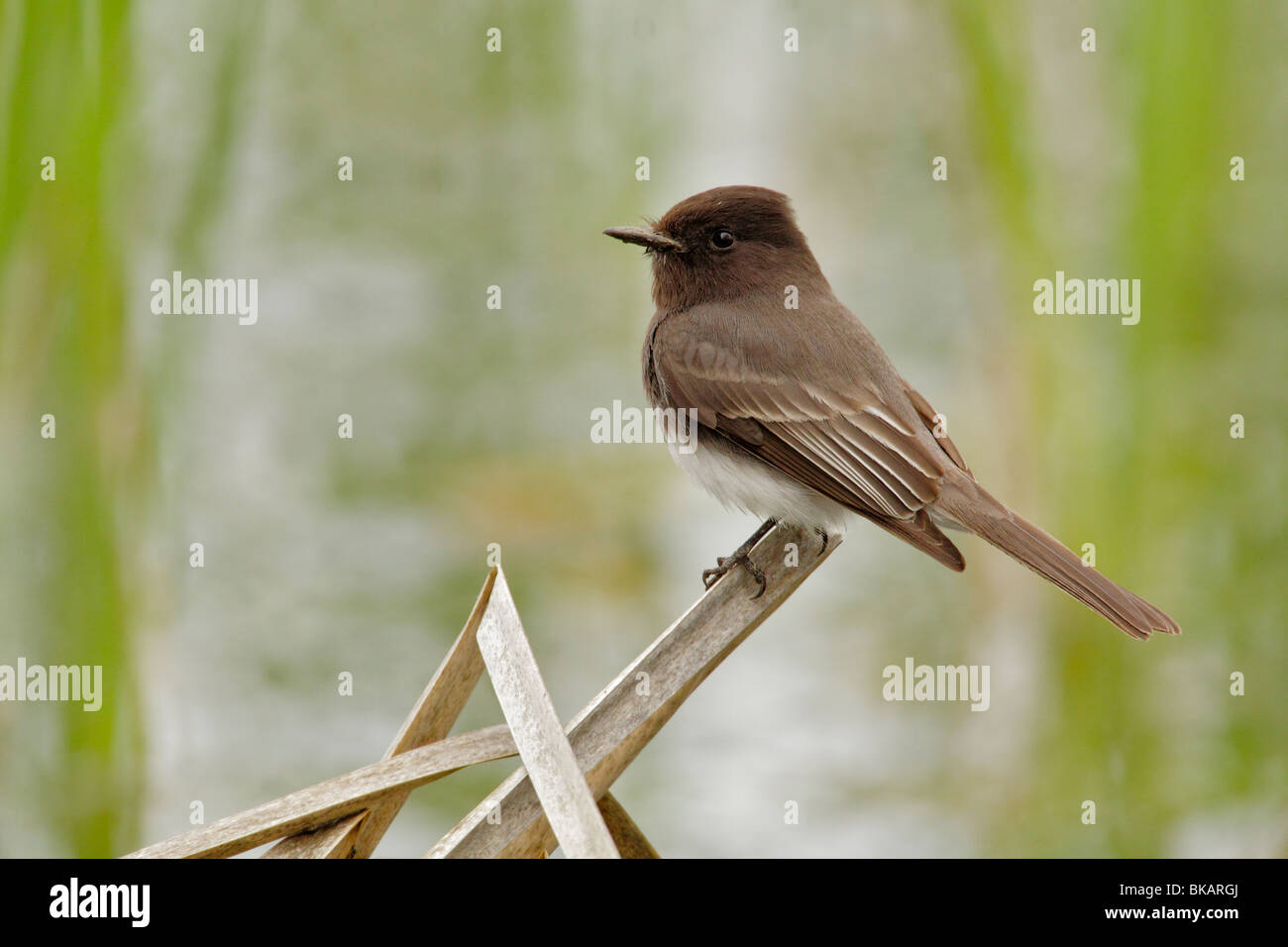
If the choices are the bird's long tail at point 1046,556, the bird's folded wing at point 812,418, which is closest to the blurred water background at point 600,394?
the bird's long tail at point 1046,556

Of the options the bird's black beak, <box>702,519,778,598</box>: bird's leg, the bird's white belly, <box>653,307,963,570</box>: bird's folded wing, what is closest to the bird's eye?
the bird's black beak

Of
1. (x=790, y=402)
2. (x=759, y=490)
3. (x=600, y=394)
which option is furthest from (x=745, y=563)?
(x=600, y=394)

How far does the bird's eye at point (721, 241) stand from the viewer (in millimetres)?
4289

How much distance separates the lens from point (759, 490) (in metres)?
3.88

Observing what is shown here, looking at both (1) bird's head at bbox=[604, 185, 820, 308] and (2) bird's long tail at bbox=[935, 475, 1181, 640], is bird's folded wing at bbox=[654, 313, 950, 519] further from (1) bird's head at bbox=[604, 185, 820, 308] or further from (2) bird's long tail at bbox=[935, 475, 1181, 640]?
(1) bird's head at bbox=[604, 185, 820, 308]

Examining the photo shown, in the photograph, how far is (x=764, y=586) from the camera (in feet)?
9.96

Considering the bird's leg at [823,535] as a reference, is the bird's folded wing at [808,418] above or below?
above

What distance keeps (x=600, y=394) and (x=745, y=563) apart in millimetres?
1835

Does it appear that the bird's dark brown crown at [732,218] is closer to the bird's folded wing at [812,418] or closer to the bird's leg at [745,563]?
the bird's folded wing at [812,418]

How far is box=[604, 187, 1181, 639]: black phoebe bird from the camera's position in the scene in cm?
355

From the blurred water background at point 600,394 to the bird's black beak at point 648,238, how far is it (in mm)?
693

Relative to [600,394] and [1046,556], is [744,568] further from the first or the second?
[600,394]

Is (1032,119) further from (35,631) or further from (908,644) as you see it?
(35,631)

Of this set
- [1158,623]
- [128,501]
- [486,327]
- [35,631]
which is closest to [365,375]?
[486,327]
